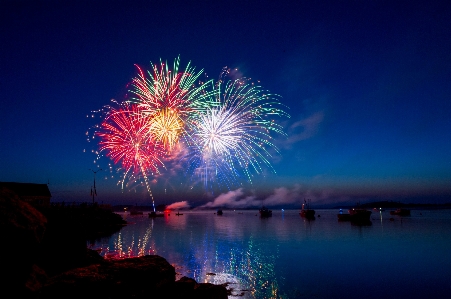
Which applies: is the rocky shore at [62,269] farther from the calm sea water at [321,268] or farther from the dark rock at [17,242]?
the calm sea water at [321,268]

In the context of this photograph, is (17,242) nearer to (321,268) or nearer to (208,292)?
(208,292)

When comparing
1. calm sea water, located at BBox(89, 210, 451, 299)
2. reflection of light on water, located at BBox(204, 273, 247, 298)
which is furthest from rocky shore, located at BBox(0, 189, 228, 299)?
calm sea water, located at BBox(89, 210, 451, 299)

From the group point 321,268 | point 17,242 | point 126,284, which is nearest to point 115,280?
point 126,284

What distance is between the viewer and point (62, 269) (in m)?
18.2

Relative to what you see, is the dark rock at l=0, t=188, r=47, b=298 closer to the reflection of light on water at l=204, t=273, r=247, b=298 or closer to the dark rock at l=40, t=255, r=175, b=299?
the dark rock at l=40, t=255, r=175, b=299

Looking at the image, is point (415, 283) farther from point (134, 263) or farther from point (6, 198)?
point (6, 198)

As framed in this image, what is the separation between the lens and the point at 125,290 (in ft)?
43.0

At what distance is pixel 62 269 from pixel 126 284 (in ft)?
24.2

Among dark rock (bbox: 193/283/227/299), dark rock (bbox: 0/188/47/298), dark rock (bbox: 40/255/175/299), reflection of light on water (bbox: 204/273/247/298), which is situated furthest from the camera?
reflection of light on water (bbox: 204/273/247/298)

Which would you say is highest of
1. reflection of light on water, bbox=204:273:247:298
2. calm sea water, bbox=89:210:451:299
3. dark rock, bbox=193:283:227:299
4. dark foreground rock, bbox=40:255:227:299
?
dark foreground rock, bbox=40:255:227:299

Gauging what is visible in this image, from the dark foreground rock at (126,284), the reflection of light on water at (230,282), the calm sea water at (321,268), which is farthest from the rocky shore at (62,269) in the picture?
the calm sea water at (321,268)

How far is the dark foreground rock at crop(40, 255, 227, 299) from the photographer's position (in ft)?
35.2

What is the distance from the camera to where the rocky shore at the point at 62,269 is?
323 inches

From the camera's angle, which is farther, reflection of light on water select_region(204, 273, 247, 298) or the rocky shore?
reflection of light on water select_region(204, 273, 247, 298)
